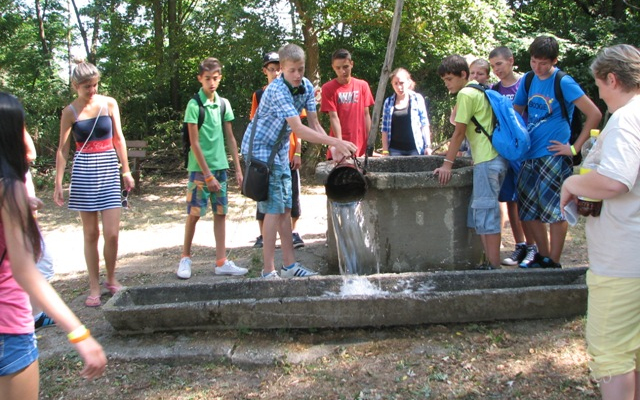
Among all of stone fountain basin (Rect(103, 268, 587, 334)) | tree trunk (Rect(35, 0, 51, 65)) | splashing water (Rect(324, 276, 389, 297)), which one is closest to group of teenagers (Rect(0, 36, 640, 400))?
splashing water (Rect(324, 276, 389, 297))

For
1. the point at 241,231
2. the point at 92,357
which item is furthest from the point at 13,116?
the point at 241,231

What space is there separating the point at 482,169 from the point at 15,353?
133 inches

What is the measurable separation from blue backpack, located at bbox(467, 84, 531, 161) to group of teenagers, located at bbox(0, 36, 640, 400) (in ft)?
0.22

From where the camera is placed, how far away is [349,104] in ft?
19.0

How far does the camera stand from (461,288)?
162 inches

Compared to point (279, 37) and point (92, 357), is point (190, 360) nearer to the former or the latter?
point (92, 357)

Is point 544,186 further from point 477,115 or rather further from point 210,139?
point 210,139

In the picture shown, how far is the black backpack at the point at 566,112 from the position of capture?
4.31 m

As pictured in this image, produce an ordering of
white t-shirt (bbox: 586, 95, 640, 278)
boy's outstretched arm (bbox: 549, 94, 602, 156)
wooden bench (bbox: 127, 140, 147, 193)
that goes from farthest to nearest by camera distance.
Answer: wooden bench (bbox: 127, 140, 147, 193) → boy's outstretched arm (bbox: 549, 94, 602, 156) → white t-shirt (bbox: 586, 95, 640, 278)

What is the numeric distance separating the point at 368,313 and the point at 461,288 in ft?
2.79

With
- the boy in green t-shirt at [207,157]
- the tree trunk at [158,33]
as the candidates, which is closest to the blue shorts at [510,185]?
the boy in green t-shirt at [207,157]

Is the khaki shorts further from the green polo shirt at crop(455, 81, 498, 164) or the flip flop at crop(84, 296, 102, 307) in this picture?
the flip flop at crop(84, 296, 102, 307)

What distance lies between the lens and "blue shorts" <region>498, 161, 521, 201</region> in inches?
184

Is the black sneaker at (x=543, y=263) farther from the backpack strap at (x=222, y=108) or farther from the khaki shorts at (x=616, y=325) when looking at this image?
the backpack strap at (x=222, y=108)
